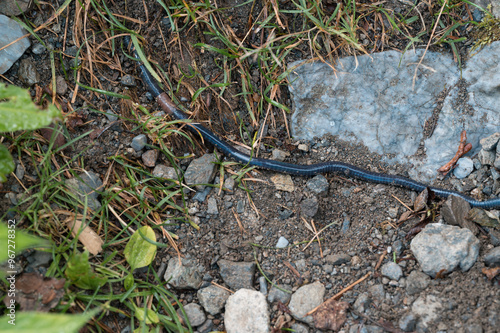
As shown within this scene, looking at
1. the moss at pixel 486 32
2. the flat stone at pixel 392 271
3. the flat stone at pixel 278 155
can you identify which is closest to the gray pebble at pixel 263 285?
the flat stone at pixel 392 271

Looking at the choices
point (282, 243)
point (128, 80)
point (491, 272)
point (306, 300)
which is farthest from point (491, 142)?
point (128, 80)

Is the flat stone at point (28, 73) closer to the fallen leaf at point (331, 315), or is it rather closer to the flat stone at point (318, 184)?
the flat stone at point (318, 184)

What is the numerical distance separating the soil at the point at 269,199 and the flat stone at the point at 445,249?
0.10 meters

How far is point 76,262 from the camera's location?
3314mm

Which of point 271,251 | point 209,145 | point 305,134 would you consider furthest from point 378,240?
point 209,145

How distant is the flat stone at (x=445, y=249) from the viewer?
3.58 metres

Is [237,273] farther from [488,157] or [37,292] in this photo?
[488,157]

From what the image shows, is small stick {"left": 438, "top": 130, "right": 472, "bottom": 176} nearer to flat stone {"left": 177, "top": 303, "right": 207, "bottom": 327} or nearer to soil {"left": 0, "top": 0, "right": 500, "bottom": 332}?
soil {"left": 0, "top": 0, "right": 500, "bottom": 332}

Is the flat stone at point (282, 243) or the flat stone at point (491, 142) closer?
the flat stone at point (282, 243)

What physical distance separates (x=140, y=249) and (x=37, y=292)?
921 mm

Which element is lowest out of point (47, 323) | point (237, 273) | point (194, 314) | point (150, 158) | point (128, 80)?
point (194, 314)

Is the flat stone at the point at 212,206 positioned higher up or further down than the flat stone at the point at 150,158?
further down

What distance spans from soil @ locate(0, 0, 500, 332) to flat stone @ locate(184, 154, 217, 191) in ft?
0.54

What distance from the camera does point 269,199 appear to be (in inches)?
181
